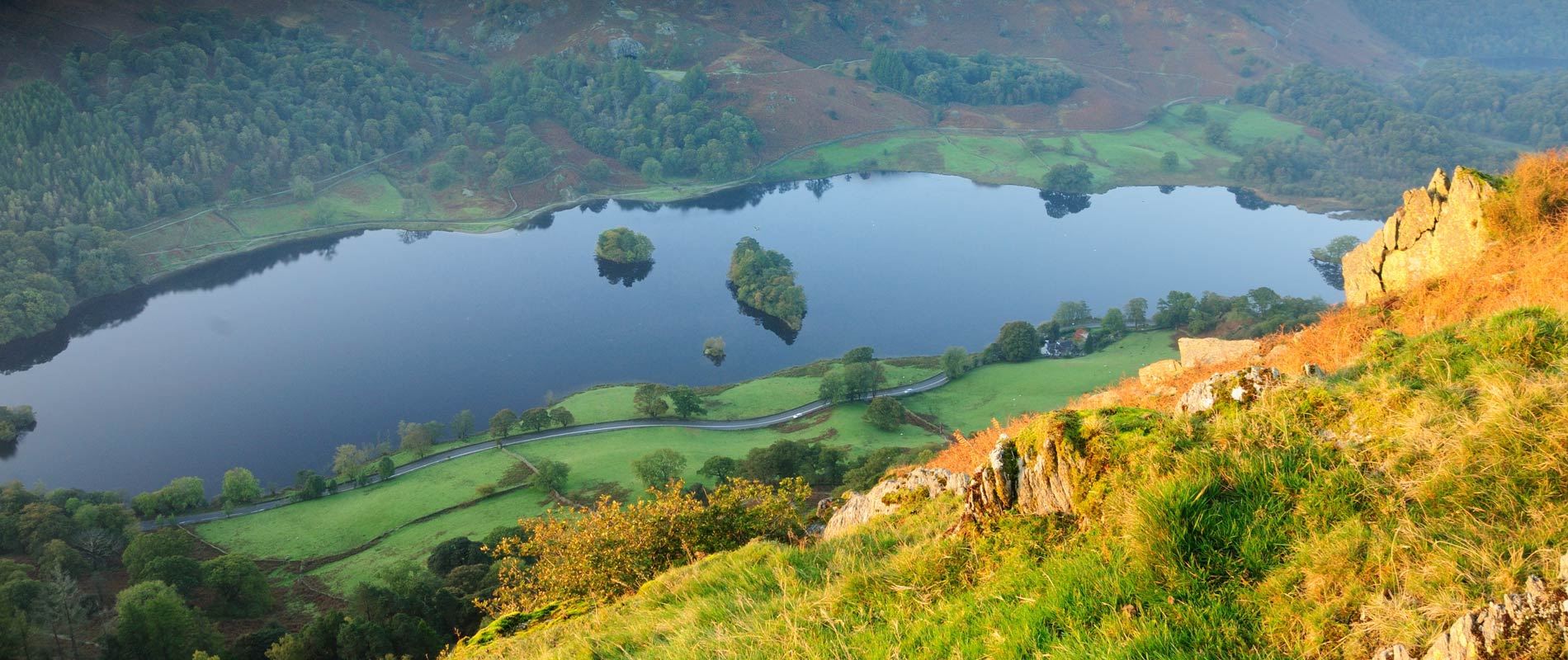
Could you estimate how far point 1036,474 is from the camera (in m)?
9.62

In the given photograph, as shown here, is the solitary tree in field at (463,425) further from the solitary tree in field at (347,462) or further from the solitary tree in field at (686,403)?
the solitary tree in field at (686,403)

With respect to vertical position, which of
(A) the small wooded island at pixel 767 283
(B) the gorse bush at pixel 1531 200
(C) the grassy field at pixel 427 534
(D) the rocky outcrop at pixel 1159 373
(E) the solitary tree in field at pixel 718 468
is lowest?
(C) the grassy field at pixel 427 534

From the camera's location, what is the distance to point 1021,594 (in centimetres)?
764

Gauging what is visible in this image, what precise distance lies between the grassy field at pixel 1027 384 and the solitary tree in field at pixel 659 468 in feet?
76.0

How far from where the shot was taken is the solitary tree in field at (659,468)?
56250 millimetres

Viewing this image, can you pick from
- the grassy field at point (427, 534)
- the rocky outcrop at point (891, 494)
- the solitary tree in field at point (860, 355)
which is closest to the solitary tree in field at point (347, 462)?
the grassy field at point (427, 534)

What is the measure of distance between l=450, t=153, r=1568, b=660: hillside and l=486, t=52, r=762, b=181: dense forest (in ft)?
462

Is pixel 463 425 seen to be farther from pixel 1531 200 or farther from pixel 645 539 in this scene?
pixel 1531 200

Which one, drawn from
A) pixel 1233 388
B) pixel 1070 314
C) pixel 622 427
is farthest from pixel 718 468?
pixel 1070 314

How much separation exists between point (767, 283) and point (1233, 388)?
93054 millimetres

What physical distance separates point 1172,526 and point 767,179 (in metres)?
146

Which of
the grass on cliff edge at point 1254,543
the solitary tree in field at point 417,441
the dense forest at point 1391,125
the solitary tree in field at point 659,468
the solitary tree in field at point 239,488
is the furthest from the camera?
the dense forest at point 1391,125

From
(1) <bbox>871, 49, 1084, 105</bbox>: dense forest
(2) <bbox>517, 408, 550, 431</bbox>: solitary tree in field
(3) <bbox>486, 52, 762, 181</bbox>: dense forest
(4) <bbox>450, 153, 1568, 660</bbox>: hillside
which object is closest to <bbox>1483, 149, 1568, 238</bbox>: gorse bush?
(4) <bbox>450, 153, 1568, 660</bbox>: hillside

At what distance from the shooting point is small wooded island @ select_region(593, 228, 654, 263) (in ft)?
372
